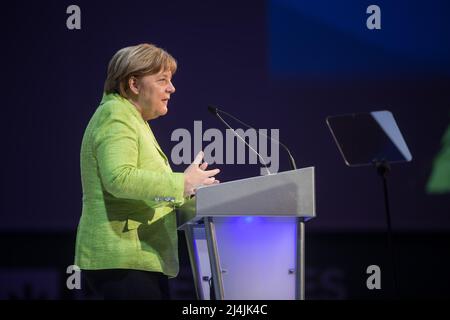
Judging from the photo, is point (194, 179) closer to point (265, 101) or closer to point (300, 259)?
point (300, 259)

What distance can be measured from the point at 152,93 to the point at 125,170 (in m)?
0.44

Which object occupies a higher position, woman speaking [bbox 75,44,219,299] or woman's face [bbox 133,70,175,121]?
woman's face [bbox 133,70,175,121]

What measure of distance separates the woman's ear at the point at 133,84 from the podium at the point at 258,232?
52 cm

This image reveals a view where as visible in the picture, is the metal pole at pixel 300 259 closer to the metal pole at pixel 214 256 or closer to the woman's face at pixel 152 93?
the metal pole at pixel 214 256

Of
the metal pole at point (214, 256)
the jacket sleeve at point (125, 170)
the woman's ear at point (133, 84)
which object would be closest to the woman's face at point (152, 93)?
the woman's ear at point (133, 84)

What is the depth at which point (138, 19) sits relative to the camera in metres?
4.39

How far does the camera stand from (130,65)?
264cm

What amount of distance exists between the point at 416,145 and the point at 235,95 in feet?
3.73

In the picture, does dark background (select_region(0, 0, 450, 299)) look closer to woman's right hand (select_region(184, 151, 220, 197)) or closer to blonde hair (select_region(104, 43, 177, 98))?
blonde hair (select_region(104, 43, 177, 98))

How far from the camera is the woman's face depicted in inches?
106

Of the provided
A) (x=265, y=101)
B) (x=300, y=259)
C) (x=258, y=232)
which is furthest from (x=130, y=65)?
(x=265, y=101)

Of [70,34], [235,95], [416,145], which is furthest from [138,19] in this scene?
[416,145]

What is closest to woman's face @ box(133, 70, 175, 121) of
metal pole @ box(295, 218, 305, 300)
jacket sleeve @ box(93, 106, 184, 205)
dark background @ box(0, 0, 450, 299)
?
jacket sleeve @ box(93, 106, 184, 205)
